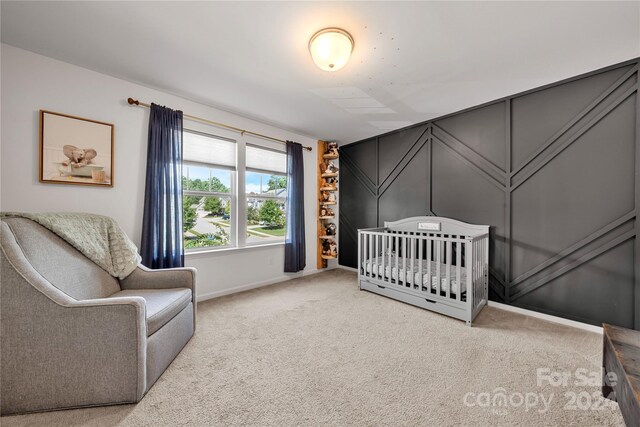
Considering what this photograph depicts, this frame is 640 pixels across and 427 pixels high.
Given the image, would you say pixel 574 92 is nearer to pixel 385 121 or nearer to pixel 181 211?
pixel 385 121

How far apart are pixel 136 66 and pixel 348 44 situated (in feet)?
6.12

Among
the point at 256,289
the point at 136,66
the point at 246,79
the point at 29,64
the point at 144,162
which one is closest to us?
the point at 29,64

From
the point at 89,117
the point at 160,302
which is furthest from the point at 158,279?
the point at 89,117

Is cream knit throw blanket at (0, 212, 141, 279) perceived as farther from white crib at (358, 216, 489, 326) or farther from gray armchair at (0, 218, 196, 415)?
white crib at (358, 216, 489, 326)

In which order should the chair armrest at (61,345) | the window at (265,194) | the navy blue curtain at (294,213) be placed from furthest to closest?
the navy blue curtain at (294,213)
the window at (265,194)
the chair armrest at (61,345)

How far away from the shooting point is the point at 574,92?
2.18m

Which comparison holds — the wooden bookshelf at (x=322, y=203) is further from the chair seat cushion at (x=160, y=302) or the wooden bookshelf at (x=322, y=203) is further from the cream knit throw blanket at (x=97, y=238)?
the cream knit throw blanket at (x=97, y=238)

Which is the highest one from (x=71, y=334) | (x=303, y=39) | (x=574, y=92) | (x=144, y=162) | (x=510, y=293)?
(x=303, y=39)

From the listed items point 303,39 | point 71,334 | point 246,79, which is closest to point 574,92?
point 303,39

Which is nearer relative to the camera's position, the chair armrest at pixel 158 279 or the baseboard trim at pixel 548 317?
the chair armrest at pixel 158 279

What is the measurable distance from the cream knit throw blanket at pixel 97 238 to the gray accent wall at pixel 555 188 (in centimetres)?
339

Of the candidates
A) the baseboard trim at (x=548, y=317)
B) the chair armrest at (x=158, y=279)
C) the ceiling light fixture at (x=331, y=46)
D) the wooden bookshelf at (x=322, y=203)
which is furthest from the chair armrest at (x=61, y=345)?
the baseboard trim at (x=548, y=317)

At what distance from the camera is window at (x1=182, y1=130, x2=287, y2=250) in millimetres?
2873

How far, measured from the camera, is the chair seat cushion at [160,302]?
148 cm
